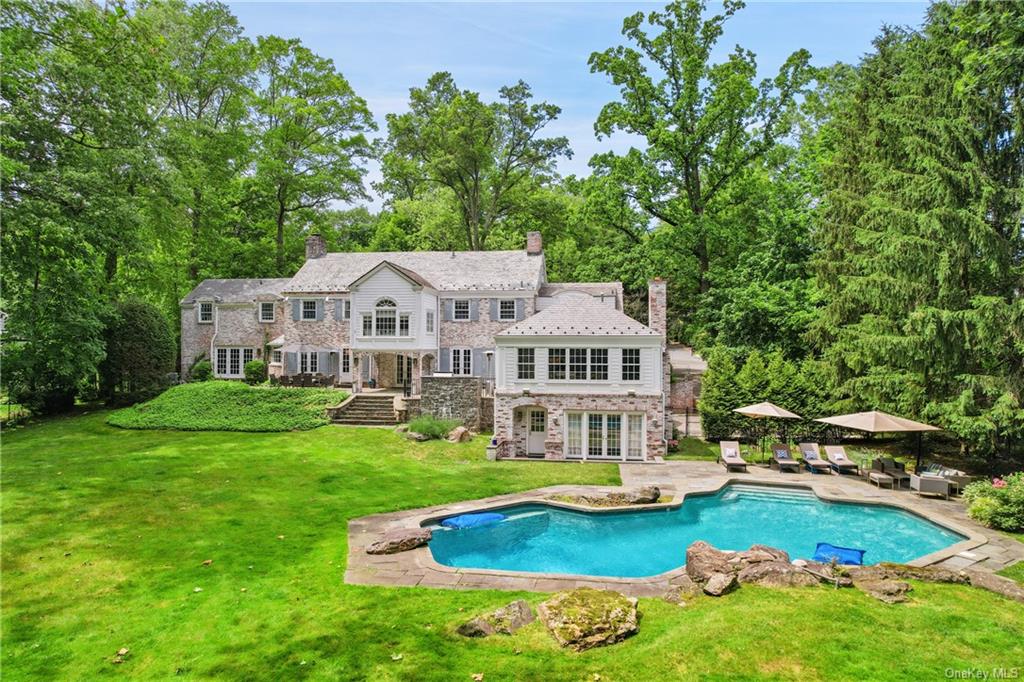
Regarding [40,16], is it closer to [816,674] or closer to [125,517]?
[125,517]

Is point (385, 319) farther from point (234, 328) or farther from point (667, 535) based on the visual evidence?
point (667, 535)

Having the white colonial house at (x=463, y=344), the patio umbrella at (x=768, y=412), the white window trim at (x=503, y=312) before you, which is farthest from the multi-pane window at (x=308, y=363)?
the patio umbrella at (x=768, y=412)

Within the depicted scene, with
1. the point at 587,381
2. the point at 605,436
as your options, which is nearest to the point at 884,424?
the point at 605,436

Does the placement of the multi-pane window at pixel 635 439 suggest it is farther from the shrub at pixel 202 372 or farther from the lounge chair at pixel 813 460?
the shrub at pixel 202 372

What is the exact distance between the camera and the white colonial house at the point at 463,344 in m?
21.2

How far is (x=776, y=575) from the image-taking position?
9.57 meters

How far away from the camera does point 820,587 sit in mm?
9297

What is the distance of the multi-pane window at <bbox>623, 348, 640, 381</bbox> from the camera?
68.9 feet

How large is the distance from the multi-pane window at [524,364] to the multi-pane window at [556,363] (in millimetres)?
720

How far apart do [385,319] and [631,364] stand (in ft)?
48.3

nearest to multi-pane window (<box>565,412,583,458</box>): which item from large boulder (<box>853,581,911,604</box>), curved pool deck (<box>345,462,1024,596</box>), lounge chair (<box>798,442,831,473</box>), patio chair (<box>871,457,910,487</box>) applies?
curved pool deck (<box>345,462,1024,596</box>)

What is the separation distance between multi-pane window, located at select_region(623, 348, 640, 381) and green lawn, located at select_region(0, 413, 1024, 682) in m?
10.6

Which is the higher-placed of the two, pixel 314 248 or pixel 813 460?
pixel 314 248

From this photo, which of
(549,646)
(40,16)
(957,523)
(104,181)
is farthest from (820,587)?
(40,16)
